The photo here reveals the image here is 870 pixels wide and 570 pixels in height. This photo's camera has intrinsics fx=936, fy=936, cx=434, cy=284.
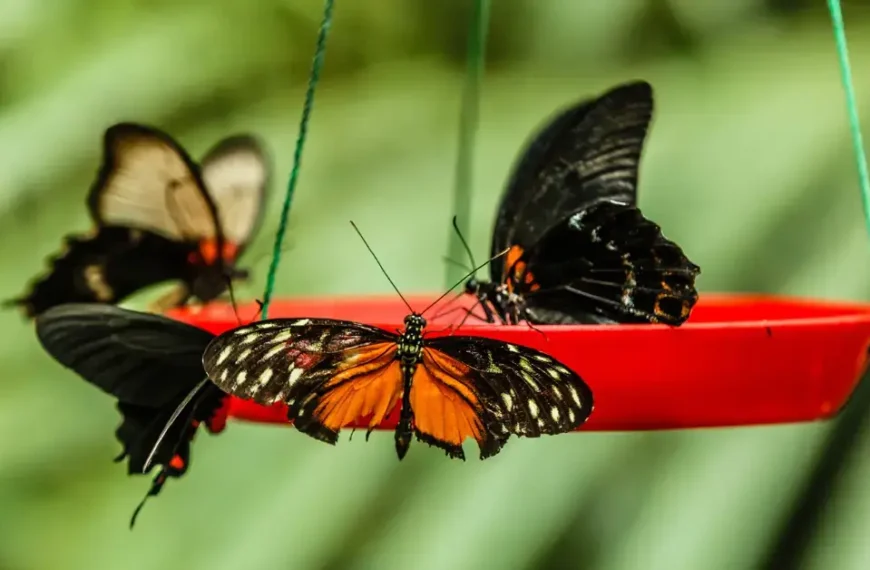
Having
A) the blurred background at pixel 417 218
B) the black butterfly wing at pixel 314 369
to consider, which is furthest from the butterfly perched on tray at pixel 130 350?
the blurred background at pixel 417 218

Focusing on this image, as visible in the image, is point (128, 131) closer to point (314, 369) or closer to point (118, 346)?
point (118, 346)

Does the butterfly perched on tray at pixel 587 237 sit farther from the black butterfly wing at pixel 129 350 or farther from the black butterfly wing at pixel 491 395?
the black butterfly wing at pixel 129 350

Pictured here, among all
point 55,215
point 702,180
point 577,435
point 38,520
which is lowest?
point 38,520

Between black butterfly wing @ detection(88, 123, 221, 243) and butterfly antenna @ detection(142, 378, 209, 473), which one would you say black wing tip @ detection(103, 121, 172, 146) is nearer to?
black butterfly wing @ detection(88, 123, 221, 243)

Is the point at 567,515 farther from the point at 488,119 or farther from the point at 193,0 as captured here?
the point at 193,0

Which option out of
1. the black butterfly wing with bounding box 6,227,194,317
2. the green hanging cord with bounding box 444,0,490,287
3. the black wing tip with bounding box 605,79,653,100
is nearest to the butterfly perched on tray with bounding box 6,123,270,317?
the black butterfly wing with bounding box 6,227,194,317

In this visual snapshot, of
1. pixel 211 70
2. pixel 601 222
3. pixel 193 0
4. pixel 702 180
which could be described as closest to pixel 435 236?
pixel 702 180

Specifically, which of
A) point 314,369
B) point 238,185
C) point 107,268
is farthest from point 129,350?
point 238,185
